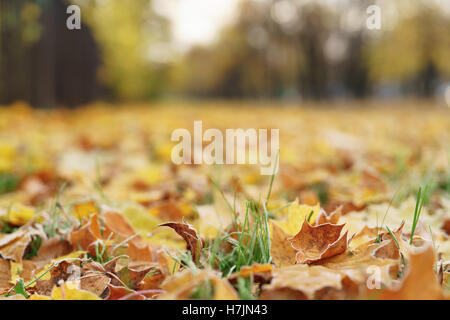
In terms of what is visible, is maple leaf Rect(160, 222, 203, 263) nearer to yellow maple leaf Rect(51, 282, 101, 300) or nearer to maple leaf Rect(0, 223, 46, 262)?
yellow maple leaf Rect(51, 282, 101, 300)

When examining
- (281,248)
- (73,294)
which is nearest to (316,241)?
(281,248)

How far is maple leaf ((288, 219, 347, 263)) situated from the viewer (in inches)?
32.3

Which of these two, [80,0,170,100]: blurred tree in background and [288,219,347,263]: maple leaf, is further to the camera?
[80,0,170,100]: blurred tree in background

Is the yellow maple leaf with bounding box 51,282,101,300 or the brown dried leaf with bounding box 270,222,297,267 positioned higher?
the brown dried leaf with bounding box 270,222,297,267

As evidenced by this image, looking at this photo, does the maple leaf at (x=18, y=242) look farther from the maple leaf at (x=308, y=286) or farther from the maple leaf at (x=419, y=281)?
the maple leaf at (x=419, y=281)

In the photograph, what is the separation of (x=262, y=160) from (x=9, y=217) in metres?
1.58

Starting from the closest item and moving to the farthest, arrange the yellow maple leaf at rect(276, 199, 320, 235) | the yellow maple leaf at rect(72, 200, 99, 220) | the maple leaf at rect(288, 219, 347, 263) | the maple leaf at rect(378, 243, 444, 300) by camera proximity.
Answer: the maple leaf at rect(378, 243, 444, 300) → the maple leaf at rect(288, 219, 347, 263) → the yellow maple leaf at rect(276, 199, 320, 235) → the yellow maple leaf at rect(72, 200, 99, 220)

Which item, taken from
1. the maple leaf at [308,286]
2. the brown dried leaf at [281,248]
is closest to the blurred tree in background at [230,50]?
the brown dried leaf at [281,248]

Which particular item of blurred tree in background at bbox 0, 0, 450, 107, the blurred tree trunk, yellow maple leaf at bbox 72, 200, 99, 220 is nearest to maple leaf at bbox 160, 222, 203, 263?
yellow maple leaf at bbox 72, 200, 99, 220

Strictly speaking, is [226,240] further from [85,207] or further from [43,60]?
[43,60]

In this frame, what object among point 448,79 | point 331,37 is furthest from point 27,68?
point 448,79

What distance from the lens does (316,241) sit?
33.5 inches

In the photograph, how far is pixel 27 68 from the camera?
7094mm

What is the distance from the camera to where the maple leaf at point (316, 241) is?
0.82m
